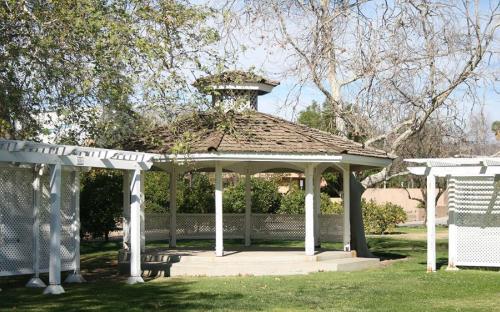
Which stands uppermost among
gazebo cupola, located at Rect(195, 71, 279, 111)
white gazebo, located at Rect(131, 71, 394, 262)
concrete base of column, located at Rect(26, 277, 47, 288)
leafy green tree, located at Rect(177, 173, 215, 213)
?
gazebo cupola, located at Rect(195, 71, 279, 111)

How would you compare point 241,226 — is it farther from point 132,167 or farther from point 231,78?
point 132,167

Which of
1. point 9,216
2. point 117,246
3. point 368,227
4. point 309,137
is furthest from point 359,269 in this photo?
point 368,227

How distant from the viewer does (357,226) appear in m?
23.0

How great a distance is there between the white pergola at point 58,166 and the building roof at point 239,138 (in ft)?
5.06

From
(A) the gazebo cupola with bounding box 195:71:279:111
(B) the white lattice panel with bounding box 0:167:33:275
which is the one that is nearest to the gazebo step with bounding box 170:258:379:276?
(B) the white lattice panel with bounding box 0:167:33:275

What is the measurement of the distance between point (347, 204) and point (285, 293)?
785cm

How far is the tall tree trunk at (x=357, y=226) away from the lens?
75.0ft

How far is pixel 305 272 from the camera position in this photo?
18375mm

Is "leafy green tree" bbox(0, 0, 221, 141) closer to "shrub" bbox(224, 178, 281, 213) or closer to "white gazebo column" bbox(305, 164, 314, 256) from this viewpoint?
"white gazebo column" bbox(305, 164, 314, 256)

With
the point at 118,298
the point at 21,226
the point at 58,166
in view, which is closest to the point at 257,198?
the point at 21,226

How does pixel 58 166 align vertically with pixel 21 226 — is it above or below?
above

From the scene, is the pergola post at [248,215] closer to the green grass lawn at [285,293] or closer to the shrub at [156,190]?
the green grass lawn at [285,293]

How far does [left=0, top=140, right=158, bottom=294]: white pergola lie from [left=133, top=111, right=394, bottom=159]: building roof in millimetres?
1543

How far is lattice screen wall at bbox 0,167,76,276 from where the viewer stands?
15.4 meters
